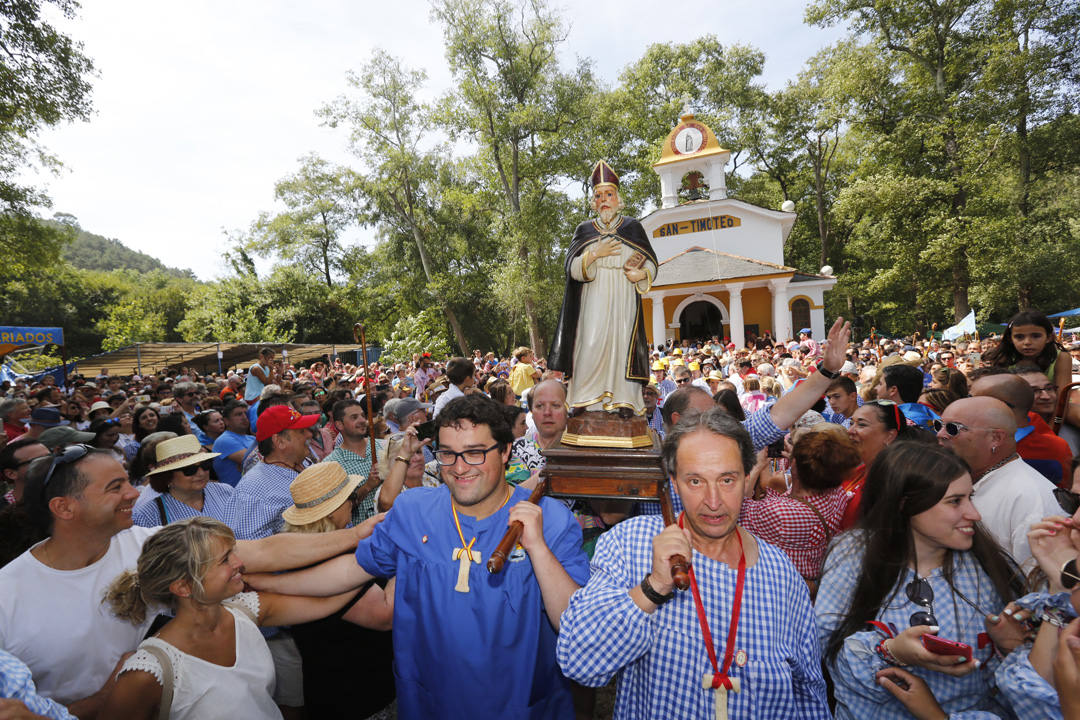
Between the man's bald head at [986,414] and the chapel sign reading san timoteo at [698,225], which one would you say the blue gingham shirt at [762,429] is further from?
the chapel sign reading san timoteo at [698,225]

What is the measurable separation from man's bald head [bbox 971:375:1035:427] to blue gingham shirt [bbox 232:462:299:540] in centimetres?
446

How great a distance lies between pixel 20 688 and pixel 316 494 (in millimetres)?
1359

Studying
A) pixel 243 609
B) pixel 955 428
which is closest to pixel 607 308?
pixel 955 428

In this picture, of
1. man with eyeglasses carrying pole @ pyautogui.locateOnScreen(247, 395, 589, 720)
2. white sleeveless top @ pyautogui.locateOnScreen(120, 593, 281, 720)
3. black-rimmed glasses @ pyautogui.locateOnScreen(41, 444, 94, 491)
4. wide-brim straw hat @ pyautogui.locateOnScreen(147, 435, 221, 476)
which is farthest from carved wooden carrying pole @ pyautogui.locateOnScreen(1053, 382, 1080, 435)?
black-rimmed glasses @ pyautogui.locateOnScreen(41, 444, 94, 491)

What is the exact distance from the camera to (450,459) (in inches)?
86.0

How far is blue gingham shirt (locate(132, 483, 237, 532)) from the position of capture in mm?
3441

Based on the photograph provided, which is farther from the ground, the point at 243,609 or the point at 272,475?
the point at 272,475

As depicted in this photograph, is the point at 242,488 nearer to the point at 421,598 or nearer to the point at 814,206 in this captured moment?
the point at 421,598

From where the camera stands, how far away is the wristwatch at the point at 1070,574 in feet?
5.37

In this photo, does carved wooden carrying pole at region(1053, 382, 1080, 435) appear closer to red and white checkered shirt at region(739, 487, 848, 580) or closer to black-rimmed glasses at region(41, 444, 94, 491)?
red and white checkered shirt at region(739, 487, 848, 580)

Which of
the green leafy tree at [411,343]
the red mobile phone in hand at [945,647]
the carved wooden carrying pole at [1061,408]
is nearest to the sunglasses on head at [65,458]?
the red mobile phone in hand at [945,647]

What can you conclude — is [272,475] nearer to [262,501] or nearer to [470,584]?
[262,501]

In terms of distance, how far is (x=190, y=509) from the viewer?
3529 mm

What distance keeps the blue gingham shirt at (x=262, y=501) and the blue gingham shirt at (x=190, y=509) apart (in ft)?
0.20
